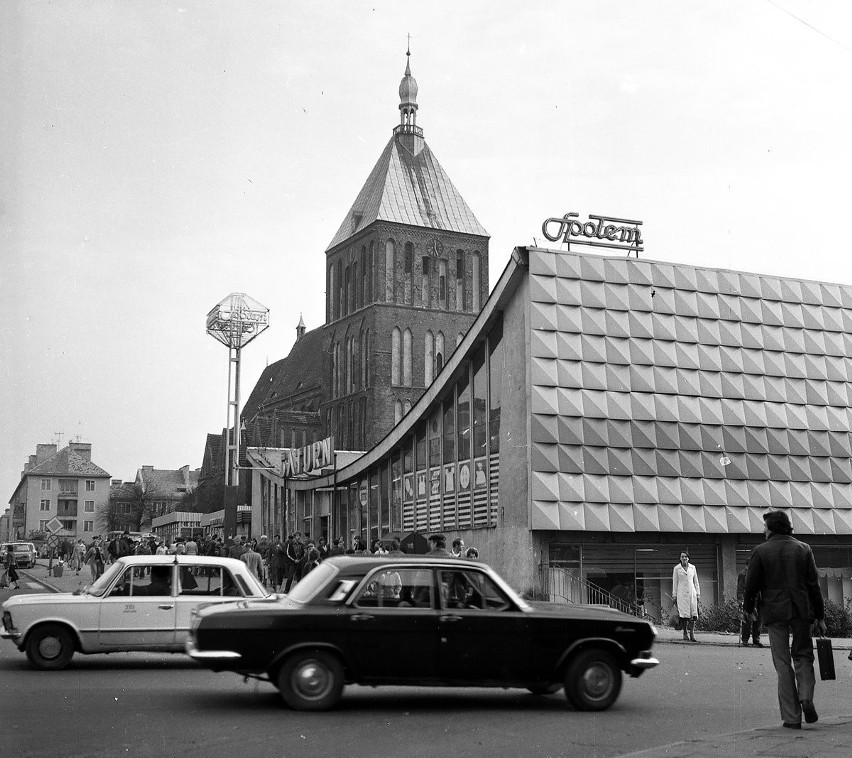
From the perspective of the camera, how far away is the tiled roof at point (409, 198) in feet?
285

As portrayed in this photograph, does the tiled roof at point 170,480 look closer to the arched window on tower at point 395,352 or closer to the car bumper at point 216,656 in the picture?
the arched window on tower at point 395,352

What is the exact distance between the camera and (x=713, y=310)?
3397cm

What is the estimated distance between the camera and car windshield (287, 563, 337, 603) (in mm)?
10492

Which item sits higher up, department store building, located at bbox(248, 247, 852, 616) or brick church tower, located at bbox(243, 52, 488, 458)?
brick church tower, located at bbox(243, 52, 488, 458)

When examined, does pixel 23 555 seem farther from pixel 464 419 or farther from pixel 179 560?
pixel 179 560

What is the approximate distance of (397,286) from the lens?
3406 inches

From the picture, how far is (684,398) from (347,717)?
24550mm

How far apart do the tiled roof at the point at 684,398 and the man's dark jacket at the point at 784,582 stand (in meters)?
21.1

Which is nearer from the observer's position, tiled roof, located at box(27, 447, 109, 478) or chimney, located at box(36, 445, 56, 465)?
chimney, located at box(36, 445, 56, 465)

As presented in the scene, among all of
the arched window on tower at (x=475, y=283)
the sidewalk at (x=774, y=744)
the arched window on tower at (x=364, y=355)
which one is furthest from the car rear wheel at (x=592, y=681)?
the arched window on tower at (x=475, y=283)

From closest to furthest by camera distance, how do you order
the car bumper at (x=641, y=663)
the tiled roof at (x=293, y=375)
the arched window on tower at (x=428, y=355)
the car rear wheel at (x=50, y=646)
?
1. the car bumper at (x=641, y=663)
2. the car rear wheel at (x=50, y=646)
3. the arched window on tower at (x=428, y=355)
4. the tiled roof at (x=293, y=375)

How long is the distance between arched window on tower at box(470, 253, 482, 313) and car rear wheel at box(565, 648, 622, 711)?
7843cm

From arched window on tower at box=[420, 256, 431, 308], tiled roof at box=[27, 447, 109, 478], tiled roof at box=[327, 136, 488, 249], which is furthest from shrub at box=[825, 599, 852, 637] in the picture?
tiled roof at box=[27, 447, 109, 478]

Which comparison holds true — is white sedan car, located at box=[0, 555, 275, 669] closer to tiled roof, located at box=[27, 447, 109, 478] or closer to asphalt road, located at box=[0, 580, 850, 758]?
asphalt road, located at box=[0, 580, 850, 758]
